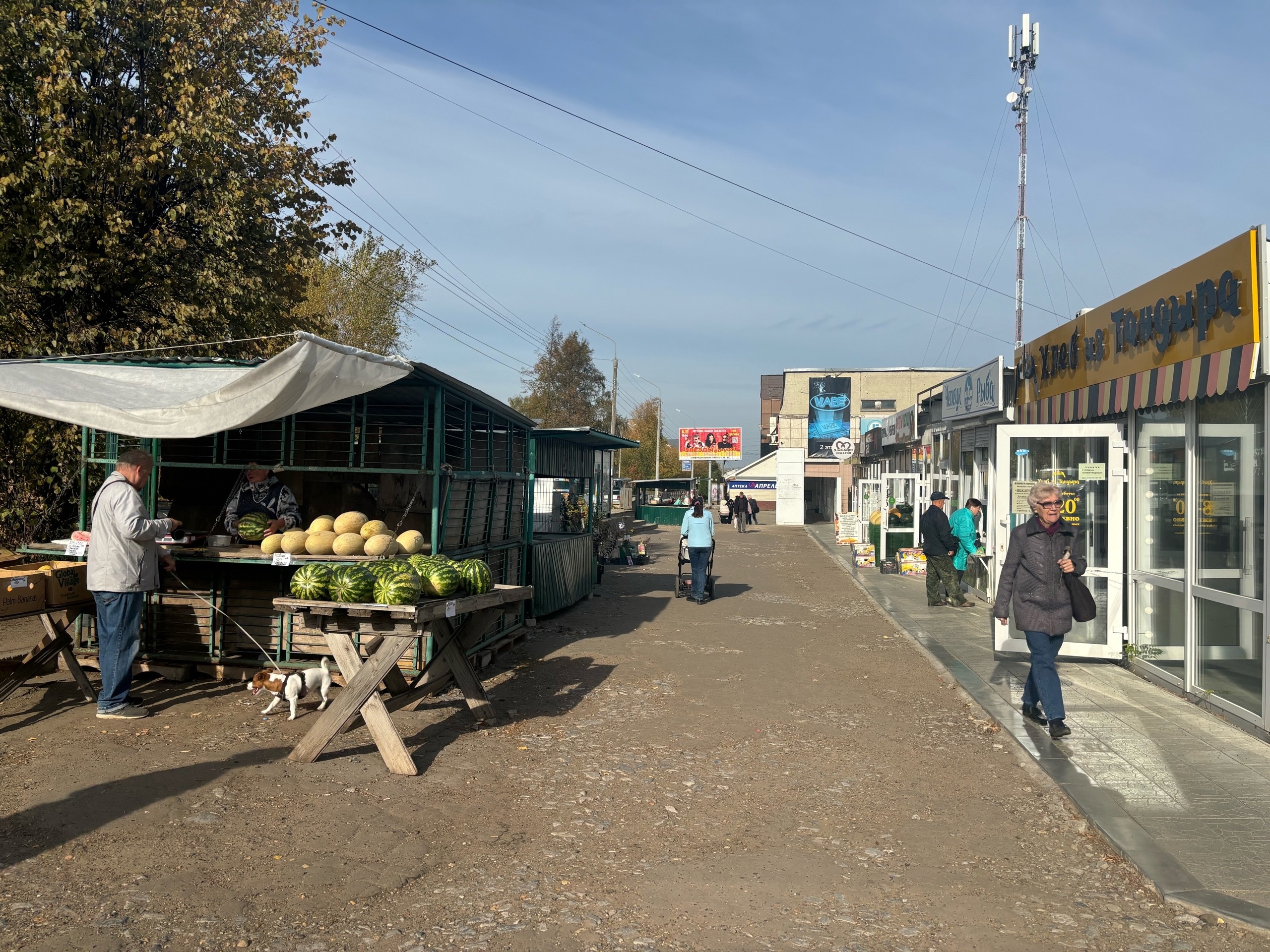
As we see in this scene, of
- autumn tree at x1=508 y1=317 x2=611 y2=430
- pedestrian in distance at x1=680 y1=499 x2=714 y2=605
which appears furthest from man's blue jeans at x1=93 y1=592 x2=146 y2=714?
autumn tree at x1=508 y1=317 x2=611 y2=430

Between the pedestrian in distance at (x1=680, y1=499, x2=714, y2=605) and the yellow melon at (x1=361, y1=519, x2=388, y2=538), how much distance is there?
788 centimetres

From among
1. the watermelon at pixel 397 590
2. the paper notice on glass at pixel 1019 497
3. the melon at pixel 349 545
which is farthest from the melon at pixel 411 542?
the paper notice on glass at pixel 1019 497

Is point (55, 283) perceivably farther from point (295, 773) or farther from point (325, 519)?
point (295, 773)

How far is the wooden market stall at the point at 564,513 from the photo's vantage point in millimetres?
12562

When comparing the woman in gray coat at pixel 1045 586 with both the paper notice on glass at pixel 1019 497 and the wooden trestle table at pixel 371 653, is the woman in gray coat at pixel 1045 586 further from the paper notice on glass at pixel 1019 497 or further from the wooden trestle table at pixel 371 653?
the wooden trestle table at pixel 371 653

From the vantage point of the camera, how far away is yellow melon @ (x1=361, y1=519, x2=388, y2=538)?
791cm

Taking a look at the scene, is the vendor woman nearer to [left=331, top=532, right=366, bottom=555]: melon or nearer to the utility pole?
[left=331, top=532, right=366, bottom=555]: melon

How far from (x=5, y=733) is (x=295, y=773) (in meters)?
2.27

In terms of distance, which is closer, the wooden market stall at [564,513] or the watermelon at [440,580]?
the watermelon at [440,580]

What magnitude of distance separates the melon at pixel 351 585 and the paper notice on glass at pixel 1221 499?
21.2ft

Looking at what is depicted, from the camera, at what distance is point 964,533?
14.9 m

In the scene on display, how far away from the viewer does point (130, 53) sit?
1247 centimetres

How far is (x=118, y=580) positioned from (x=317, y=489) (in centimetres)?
330

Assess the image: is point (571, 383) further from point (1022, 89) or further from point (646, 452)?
point (1022, 89)
